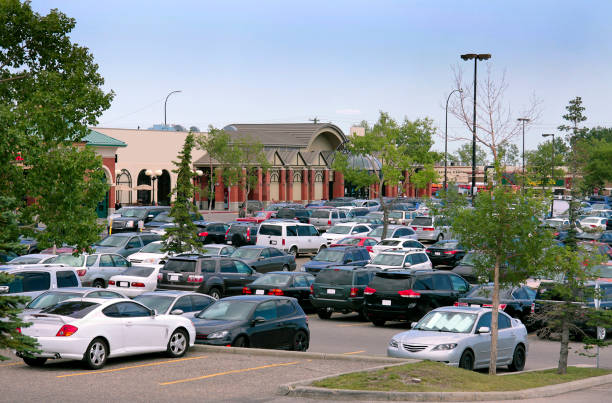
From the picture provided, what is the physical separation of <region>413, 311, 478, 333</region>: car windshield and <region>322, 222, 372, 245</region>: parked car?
86.9 feet

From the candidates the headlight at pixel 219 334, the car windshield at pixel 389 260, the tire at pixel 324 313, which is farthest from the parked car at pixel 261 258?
the headlight at pixel 219 334

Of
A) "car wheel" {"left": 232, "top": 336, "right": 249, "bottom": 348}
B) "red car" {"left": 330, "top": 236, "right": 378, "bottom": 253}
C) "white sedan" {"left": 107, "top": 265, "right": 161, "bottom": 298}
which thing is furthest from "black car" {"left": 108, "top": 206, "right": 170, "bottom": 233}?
"car wheel" {"left": 232, "top": 336, "right": 249, "bottom": 348}

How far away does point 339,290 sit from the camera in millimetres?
26859

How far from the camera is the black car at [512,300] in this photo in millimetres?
24958

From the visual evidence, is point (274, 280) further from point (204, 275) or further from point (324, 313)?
point (204, 275)

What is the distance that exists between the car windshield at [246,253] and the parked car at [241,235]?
1146cm

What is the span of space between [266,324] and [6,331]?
9.53 m

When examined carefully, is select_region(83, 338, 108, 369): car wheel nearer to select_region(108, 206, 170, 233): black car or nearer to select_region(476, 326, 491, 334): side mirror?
select_region(476, 326, 491, 334): side mirror

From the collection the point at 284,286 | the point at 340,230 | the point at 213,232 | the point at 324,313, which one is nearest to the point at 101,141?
the point at 213,232

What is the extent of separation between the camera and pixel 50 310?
55.4 feet

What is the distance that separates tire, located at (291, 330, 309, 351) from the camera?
19895 mm

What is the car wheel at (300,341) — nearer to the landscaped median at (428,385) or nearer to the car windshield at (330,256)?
the landscaped median at (428,385)

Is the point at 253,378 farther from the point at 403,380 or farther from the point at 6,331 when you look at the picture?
the point at 6,331

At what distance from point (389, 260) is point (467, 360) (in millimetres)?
15442
